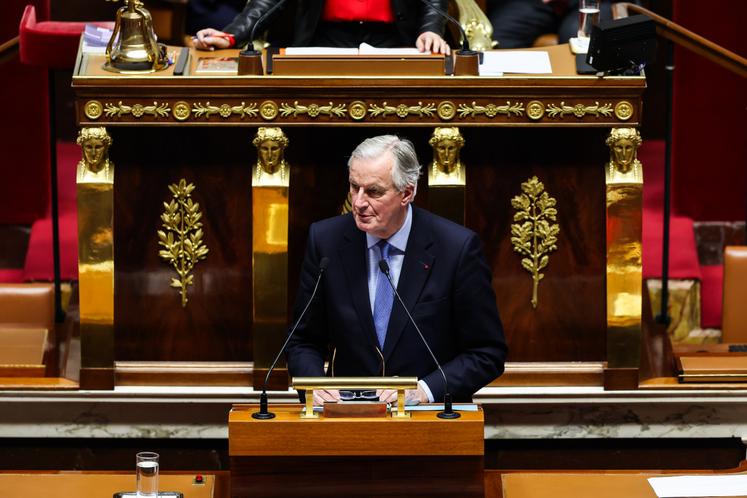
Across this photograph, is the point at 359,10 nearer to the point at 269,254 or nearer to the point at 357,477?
the point at 269,254

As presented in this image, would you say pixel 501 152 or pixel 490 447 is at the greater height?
pixel 501 152

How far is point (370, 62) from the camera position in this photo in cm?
486

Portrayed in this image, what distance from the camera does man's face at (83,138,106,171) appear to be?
486cm

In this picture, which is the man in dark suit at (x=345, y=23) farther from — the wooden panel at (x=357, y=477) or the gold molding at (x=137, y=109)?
the wooden panel at (x=357, y=477)

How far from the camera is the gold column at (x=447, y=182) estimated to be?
489cm

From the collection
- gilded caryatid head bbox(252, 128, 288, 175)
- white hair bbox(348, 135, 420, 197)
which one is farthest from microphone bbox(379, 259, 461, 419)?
gilded caryatid head bbox(252, 128, 288, 175)

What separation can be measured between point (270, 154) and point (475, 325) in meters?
1.17

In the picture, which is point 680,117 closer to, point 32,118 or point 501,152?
point 501,152

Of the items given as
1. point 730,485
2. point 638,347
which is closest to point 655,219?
point 638,347

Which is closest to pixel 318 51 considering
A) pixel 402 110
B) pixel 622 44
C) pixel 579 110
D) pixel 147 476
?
pixel 402 110

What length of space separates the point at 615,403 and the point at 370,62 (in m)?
1.31

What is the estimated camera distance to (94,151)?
4.88 metres

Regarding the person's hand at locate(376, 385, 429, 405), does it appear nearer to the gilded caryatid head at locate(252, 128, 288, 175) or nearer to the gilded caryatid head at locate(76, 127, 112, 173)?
the gilded caryatid head at locate(252, 128, 288, 175)

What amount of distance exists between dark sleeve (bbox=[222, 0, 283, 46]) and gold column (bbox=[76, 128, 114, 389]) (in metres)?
0.71
